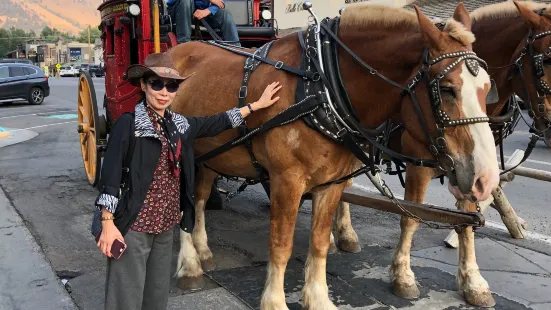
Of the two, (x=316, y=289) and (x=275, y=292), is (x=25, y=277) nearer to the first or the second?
(x=275, y=292)

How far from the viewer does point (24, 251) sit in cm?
466

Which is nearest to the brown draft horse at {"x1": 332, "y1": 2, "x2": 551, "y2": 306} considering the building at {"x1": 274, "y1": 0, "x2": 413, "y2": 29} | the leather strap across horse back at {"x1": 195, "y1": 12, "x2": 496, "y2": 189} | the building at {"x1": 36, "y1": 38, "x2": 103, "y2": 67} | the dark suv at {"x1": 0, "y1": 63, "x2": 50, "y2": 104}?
the leather strap across horse back at {"x1": 195, "y1": 12, "x2": 496, "y2": 189}

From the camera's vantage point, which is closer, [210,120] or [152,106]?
[152,106]

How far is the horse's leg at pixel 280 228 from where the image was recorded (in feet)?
10.4

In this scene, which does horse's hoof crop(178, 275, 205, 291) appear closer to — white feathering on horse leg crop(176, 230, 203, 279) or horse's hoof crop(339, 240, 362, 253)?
white feathering on horse leg crop(176, 230, 203, 279)

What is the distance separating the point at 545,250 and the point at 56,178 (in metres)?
6.66

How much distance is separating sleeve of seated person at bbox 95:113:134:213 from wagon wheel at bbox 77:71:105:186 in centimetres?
392

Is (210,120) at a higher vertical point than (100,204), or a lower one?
higher

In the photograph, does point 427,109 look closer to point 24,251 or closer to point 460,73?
point 460,73

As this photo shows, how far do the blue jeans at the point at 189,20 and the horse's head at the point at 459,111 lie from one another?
2.85 meters

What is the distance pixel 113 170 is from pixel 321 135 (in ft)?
4.01

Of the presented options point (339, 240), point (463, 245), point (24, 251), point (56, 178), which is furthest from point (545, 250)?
point (56, 178)

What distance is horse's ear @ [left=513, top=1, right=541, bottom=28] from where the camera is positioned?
3.34 m

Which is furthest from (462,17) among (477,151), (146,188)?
(146,188)
